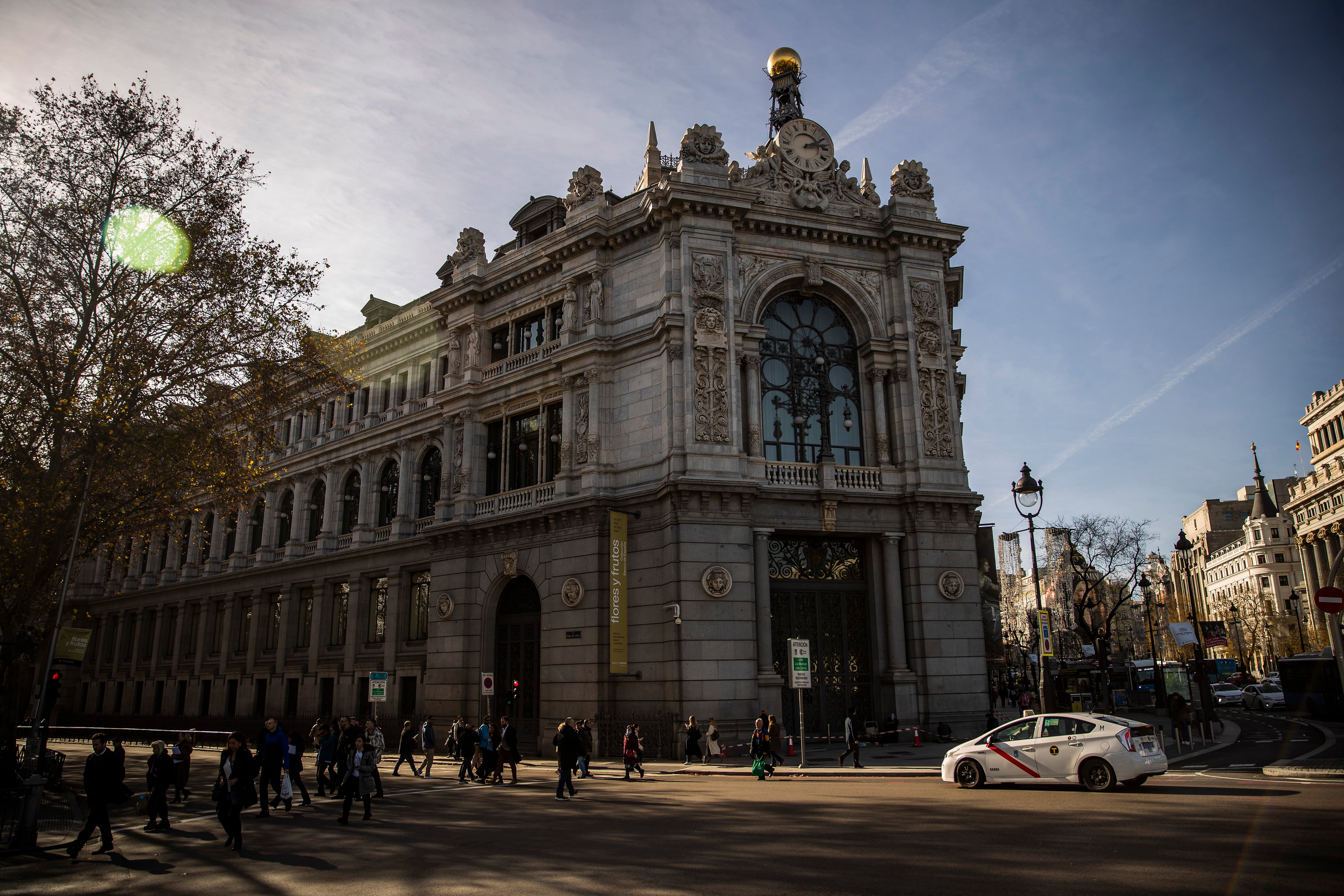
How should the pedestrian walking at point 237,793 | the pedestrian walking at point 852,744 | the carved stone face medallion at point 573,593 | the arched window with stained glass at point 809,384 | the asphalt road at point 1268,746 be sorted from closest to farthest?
the pedestrian walking at point 237,793 → the asphalt road at point 1268,746 → the pedestrian walking at point 852,744 → the carved stone face medallion at point 573,593 → the arched window with stained glass at point 809,384

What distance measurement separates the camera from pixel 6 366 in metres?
22.6

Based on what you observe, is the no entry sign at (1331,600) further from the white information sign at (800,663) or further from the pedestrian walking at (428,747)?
the pedestrian walking at (428,747)

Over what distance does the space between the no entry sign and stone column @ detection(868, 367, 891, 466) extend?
15.0 meters

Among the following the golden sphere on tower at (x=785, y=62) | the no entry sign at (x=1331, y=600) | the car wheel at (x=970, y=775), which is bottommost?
the car wheel at (x=970, y=775)

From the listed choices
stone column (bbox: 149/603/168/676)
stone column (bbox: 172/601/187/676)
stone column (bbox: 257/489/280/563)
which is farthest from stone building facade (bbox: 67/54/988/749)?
stone column (bbox: 149/603/168/676)

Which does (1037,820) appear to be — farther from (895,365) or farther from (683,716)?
(895,365)

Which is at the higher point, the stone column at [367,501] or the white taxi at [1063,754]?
the stone column at [367,501]

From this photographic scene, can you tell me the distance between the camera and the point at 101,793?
1361 centimetres

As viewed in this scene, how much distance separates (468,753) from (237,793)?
9.51m

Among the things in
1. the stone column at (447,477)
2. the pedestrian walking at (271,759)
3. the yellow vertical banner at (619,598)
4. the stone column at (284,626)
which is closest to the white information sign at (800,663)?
the yellow vertical banner at (619,598)

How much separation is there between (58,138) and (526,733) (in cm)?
2281

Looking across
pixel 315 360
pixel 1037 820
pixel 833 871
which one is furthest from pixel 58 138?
pixel 1037 820

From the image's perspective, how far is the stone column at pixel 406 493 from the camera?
3784 centimetres

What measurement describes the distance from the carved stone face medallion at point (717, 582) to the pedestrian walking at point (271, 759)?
508 inches
